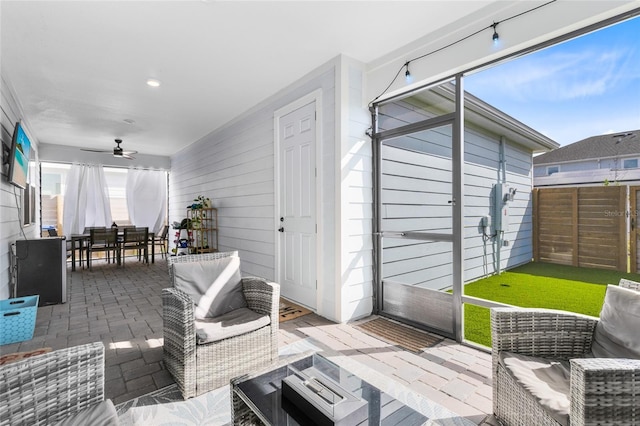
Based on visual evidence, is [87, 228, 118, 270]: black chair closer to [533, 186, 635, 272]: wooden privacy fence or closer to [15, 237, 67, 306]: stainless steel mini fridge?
[15, 237, 67, 306]: stainless steel mini fridge

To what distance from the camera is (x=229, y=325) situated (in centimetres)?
216

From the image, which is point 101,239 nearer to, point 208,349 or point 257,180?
point 257,180

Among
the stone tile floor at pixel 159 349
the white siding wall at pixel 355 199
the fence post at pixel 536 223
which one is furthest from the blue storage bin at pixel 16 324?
the fence post at pixel 536 223

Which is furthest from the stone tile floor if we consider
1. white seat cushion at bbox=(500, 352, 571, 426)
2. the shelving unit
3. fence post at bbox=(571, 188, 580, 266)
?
the shelving unit

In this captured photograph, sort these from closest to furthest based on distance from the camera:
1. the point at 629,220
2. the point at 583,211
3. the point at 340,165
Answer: the point at 629,220 → the point at 583,211 → the point at 340,165

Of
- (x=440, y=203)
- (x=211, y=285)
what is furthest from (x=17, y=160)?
(x=440, y=203)

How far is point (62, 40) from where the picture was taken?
286cm

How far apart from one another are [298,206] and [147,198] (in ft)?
20.8

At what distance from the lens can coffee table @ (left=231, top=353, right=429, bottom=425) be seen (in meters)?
1.21

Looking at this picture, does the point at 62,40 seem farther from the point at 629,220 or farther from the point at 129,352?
the point at 629,220

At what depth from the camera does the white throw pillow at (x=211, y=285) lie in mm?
2340

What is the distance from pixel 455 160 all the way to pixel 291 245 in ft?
7.09

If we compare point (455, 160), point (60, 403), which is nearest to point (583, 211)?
point (455, 160)

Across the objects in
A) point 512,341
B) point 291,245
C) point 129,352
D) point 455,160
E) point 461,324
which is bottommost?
point 129,352
